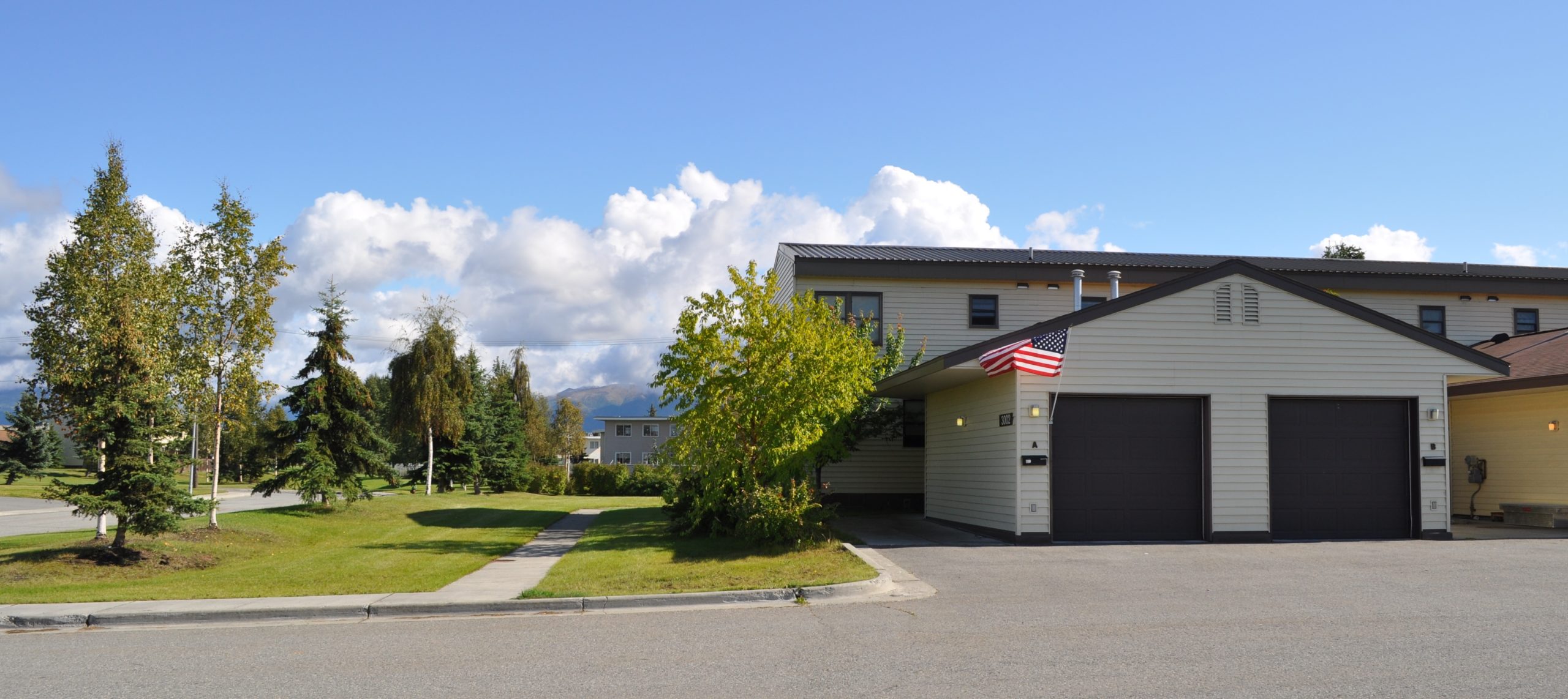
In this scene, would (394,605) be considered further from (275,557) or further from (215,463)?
(215,463)

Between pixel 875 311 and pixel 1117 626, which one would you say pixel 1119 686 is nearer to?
pixel 1117 626

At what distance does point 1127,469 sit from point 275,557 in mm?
14278

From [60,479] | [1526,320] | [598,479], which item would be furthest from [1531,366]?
[60,479]

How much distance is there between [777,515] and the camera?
15.3 m

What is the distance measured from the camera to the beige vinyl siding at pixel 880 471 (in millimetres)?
26375

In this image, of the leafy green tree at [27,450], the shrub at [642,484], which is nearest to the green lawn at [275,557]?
the shrub at [642,484]

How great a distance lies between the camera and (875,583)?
11984 millimetres

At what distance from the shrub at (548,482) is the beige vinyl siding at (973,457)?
2869 centimetres

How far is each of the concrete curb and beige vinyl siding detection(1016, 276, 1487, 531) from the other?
6781 mm

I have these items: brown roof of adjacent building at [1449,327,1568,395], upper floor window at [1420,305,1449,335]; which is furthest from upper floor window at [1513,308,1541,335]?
brown roof of adjacent building at [1449,327,1568,395]

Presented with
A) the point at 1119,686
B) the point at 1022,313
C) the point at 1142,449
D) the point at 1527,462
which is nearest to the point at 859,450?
the point at 1022,313

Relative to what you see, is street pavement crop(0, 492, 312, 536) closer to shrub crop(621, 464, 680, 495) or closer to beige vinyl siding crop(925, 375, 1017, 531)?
beige vinyl siding crop(925, 375, 1017, 531)

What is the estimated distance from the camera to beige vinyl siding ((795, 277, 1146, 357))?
87.1ft

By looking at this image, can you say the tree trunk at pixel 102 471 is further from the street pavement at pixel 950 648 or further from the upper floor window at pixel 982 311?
the upper floor window at pixel 982 311
